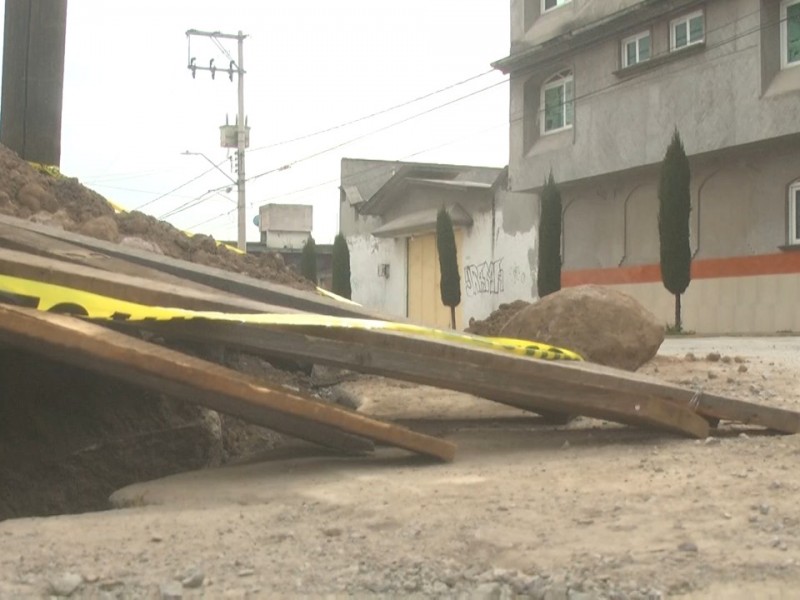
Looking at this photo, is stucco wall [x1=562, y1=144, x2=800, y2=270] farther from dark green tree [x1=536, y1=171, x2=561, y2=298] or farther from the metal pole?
the metal pole

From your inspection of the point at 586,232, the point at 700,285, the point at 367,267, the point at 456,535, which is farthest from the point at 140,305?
the point at 367,267

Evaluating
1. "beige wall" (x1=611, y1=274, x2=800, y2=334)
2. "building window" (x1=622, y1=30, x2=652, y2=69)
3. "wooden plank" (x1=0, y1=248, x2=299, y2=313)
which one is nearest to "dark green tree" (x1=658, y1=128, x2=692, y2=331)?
"beige wall" (x1=611, y1=274, x2=800, y2=334)

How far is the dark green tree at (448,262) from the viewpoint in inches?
1036

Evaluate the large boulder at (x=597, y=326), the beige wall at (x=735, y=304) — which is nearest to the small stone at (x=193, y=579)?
the large boulder at (x=597, y=326)

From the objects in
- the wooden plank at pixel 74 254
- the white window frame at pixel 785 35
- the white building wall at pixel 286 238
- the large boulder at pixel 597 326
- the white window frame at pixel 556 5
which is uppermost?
the white window frame at pixel 556 5

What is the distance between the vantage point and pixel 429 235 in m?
29.5

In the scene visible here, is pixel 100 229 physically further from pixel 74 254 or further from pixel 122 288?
pixel 122 288

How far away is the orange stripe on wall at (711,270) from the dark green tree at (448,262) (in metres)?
3.76

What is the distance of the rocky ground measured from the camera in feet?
8.84

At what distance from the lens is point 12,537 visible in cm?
328

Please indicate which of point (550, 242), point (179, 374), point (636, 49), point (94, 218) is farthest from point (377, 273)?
point (179, 374)

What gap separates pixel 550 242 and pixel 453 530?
64.4 ft

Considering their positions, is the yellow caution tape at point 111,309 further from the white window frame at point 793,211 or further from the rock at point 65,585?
the white window frame at point 793,211

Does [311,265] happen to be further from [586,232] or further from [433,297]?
[586,232]
